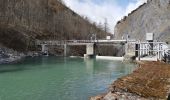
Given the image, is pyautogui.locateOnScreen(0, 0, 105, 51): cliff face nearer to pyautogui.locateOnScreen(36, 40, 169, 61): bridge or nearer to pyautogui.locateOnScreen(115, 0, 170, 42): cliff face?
pyautogui.locateOnScreen(36, 40, 169, 61): bridge

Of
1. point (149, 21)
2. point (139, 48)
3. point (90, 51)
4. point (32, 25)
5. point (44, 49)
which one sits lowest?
point (90, 51)

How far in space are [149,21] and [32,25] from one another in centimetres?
3719

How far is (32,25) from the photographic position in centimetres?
10075

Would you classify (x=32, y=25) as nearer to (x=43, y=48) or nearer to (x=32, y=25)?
(x=32, y=25)

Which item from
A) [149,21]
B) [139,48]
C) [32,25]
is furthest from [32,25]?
[139,48]

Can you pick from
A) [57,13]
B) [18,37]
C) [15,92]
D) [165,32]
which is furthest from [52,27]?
[15,92]

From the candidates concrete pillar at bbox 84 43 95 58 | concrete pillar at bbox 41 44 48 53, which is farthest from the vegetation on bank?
concrete pillar at bbox 84 43 95 58

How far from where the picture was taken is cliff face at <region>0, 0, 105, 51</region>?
81.3m

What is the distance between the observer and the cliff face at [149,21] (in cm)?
6831

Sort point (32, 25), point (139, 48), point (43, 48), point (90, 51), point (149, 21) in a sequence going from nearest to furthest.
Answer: point (139, 48), point (90, 51), point (149, 21), point (43, 48), point (32, 25)

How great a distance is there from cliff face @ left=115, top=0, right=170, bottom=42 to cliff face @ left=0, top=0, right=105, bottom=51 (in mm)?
20105

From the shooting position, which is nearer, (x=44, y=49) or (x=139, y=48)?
(x=139, y=48)

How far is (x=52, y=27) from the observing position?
10694 centimetres

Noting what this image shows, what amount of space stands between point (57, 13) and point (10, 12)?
25176 millimetres
